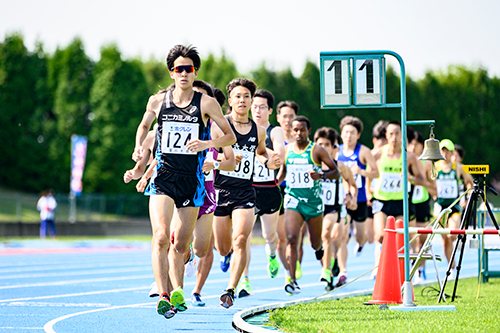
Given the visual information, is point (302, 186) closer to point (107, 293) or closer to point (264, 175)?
point (264, 175)

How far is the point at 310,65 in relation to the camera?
73500 mm

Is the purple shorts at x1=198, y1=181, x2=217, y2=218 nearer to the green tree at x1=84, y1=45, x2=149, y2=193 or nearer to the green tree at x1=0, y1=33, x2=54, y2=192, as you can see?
the green tree at x1=0, y1=33, x2=54, y2=192

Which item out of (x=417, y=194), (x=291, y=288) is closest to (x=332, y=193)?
(x=417, y=194)

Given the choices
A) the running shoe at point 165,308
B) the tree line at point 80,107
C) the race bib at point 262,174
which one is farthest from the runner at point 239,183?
the tree line at point 80,107

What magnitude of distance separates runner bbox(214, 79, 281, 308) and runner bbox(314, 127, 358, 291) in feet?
8.93

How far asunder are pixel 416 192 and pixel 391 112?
2358 inches

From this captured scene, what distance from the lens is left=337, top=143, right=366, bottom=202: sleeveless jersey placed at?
14406 mm

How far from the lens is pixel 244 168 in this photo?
9711 millimetres

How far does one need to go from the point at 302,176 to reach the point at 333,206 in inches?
55.6

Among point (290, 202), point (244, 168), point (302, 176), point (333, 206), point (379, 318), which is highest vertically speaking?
point (244, 168)

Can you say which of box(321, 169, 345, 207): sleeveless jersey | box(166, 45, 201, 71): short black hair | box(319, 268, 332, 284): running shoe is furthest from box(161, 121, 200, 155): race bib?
box(321, 169, 345, 207): sleeveless jersey

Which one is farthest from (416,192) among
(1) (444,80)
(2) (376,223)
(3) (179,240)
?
(1) (444,80)

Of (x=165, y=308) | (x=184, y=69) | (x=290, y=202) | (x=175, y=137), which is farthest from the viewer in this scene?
(x=290, y=202)

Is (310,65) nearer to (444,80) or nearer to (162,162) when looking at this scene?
(444,80)
